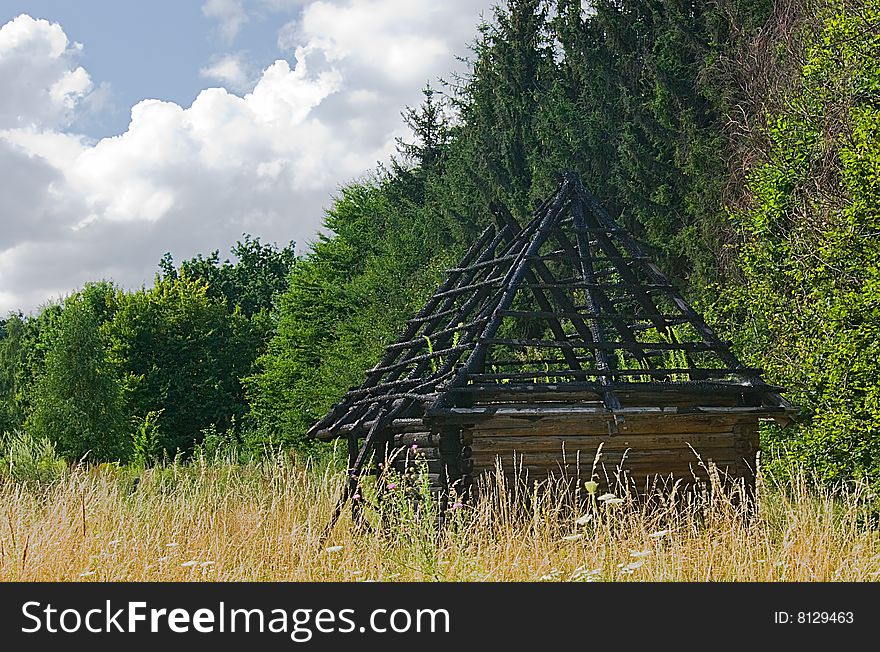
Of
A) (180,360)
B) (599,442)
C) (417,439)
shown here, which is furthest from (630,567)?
(180,360)

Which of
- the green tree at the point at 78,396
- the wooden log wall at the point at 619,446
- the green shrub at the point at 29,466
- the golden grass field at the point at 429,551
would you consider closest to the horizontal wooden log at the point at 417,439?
the wooden log wall at the point at 619,446

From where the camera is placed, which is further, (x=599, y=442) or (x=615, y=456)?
(x=615, y=456)

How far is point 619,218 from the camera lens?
20031 mm

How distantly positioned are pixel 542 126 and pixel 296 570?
15686mm

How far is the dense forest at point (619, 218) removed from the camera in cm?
1144

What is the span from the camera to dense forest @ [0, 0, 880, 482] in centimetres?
1144

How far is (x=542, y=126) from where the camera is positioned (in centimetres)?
2148

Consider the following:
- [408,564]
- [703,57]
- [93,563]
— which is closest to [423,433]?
[408,564]

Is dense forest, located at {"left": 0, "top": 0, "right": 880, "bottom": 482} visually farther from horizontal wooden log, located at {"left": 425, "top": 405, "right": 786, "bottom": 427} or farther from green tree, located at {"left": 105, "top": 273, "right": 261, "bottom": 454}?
horizontal wooden log, located at {"left": 425, "top": 405, "right": 786, "bottom": 427}

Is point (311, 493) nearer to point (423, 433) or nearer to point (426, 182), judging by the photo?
point (423, 433)

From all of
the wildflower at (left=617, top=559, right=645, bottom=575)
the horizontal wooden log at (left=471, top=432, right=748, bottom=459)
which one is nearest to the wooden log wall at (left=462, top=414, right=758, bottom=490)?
the horizontal wooden log at (left=471, top=432, right=748, bottom=459)

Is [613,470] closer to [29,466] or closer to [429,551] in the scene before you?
[429,551]

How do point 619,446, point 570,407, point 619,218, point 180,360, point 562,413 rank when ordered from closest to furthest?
1. point 562,413
2. point 570,407
3. point 619,446
4. point 619,218
5. point 180,360

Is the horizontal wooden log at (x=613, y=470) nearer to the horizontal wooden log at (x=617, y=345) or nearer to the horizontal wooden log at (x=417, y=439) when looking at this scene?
the horizontal wooden log at (x=417, y=439)
